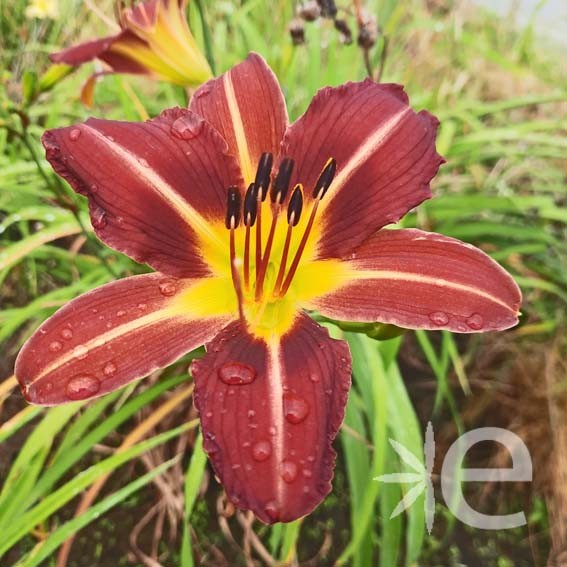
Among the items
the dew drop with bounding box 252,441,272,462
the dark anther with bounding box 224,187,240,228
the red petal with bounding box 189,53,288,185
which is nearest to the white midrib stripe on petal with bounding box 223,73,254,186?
the red petal with bounding box 189,53,288,185

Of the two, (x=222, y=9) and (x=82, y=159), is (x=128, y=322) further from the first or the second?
(x=222, y=9)

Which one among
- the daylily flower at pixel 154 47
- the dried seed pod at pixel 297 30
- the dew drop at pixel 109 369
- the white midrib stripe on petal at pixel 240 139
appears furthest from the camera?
the dried seed pod at pixel 297 30

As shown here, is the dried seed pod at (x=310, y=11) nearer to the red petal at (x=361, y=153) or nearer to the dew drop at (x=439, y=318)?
the red petal at (x=361, y=153)

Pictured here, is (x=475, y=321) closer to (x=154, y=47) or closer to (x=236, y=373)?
(x=236, y=373)

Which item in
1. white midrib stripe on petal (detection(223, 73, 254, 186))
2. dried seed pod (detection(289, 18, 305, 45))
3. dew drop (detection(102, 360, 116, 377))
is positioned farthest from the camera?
dried seed pod (detection(289, 18, 305, 45))

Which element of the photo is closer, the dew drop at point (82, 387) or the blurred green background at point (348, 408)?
the dew drop at point (82, 387)

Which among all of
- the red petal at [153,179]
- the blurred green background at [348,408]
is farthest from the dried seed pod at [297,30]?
the red petal at [153,179]

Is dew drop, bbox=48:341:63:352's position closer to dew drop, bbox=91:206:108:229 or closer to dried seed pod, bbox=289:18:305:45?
dew drop, bbox=91:206:108:229
